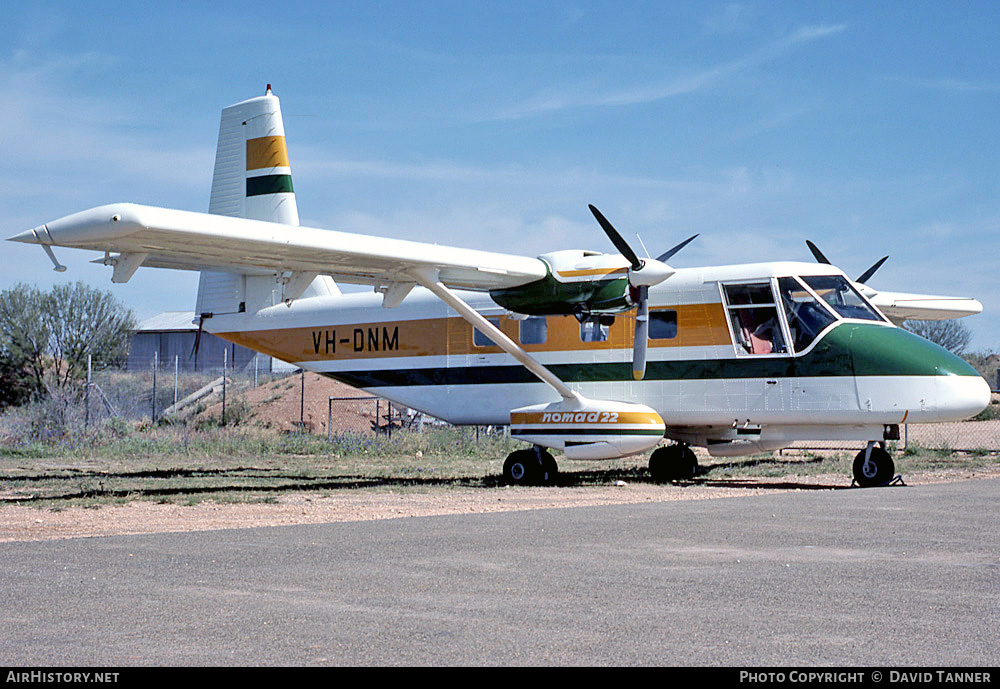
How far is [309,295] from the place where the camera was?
72.4 ft

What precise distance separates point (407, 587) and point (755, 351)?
1097 centimetres

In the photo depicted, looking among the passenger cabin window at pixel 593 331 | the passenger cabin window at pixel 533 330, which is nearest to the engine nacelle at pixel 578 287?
the passenger cabin window at pixel 593 331

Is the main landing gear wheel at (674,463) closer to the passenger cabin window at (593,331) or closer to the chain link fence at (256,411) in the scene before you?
the passenger cabin window at (593,331)

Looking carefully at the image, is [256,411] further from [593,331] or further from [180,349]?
[180,349]

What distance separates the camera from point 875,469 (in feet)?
52.2

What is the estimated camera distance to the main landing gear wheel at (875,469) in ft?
52.0

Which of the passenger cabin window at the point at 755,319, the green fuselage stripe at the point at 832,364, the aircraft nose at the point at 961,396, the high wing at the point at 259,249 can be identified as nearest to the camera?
the high wing at the point at 259,249

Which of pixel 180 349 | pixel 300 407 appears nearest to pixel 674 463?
pixel 300 407

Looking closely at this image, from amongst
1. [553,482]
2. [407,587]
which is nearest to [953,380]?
[553,482]

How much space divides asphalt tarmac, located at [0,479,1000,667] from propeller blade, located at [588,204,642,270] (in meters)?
6.29

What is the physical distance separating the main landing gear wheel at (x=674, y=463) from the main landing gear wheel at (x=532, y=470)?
2.31m

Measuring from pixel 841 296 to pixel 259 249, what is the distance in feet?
28.1

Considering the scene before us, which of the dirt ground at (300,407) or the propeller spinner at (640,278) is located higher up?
the propeller spinner at (640,278)
